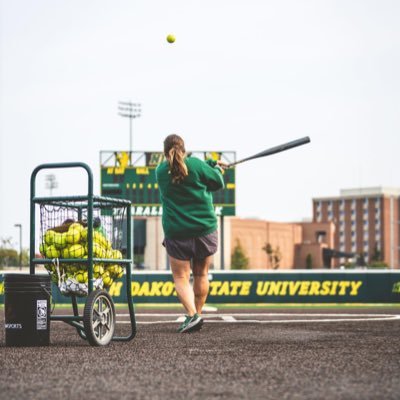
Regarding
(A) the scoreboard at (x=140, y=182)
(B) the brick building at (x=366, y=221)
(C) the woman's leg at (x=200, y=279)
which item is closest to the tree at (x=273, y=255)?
(B) the brick building at (x=366, y=221)

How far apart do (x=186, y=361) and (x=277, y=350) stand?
1031 mm

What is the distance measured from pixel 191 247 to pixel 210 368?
365 centimetres

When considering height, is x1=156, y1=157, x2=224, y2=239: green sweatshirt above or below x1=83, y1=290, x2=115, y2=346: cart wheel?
above

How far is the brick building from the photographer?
18700 cm

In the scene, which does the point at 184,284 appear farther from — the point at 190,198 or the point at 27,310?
the point at 27,310

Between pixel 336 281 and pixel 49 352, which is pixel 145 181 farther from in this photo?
pixel 49 352

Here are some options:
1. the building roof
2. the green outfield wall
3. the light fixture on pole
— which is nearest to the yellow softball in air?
the green outfield wall

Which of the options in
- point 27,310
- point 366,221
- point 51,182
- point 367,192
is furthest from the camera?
point 367,192

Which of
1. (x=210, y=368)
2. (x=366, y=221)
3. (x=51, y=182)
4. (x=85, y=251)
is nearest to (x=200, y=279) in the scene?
(x=85, y=251)

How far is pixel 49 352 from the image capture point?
21.2 ft

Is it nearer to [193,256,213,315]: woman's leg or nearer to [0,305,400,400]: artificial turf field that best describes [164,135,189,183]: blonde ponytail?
[193,256,213,315]: woman's leg

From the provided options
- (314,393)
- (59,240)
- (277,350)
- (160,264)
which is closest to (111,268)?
(59,240)

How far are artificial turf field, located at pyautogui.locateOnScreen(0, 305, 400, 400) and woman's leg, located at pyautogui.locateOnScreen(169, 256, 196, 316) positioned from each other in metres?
0.68

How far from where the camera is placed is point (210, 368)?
5266 mm
